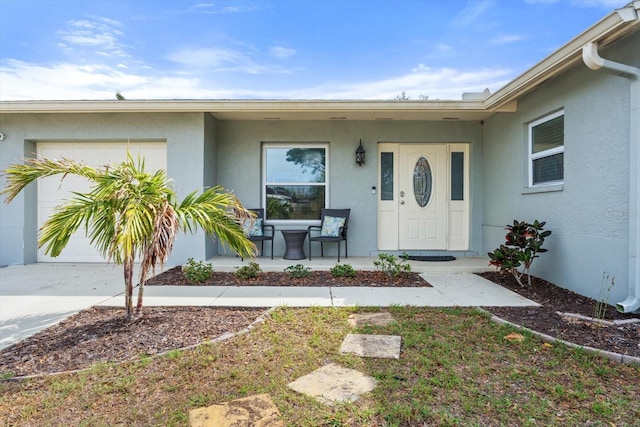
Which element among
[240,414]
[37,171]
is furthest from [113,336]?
[240,414]

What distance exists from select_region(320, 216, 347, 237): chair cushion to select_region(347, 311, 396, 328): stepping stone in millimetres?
2722

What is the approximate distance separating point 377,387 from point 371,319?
3.84 ft

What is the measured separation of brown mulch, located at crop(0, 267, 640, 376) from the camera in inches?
92.8

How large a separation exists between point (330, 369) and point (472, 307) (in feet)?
6.56

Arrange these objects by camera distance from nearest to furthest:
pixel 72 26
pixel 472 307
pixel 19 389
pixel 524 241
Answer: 1. pixel 19 389
2. pixel 472 307
3. pixel 524 241
4. pixel 72 26

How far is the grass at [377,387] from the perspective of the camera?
1.72 meters

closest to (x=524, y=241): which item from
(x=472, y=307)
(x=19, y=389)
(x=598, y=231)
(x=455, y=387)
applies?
(x=598, y=231)

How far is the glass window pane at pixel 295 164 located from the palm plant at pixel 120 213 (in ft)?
12.2

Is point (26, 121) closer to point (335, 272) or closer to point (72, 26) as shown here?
point (72, 26)

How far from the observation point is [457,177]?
6.64 m

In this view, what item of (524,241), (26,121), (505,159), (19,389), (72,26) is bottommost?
(19,389)

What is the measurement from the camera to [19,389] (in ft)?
6.50

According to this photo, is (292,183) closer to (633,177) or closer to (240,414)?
(633,177)

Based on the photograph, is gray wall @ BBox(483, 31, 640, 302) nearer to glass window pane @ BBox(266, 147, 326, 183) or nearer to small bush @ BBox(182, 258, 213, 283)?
glass window pane @ BBox(266, 147, 326, 183)
